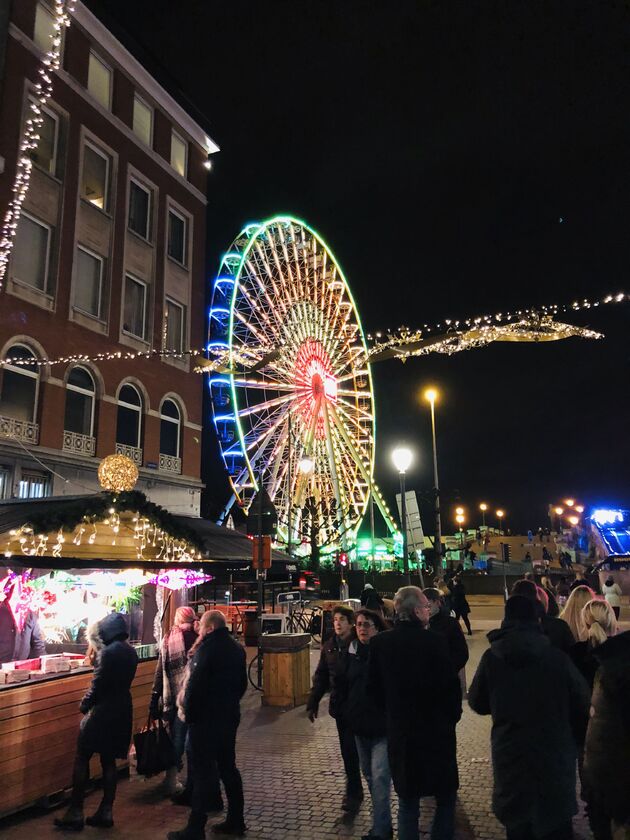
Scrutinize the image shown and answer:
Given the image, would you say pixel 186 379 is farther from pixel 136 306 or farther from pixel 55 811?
pixel 55 811

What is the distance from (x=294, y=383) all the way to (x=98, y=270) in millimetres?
9443

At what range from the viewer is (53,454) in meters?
19.7

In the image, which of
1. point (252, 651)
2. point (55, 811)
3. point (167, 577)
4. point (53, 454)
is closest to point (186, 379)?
point (53, 454)

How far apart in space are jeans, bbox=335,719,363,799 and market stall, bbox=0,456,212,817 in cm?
284

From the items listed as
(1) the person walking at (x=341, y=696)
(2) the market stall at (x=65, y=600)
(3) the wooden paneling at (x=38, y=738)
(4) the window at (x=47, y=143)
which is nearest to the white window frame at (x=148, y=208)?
(4) the window at (x=47, y=143)

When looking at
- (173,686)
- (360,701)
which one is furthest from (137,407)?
(360,701)

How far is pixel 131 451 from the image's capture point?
2309 centimetres

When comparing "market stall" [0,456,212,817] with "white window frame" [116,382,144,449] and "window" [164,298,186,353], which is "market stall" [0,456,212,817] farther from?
"window" [164,298,186,353]

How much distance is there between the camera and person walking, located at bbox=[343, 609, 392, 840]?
5.50 m

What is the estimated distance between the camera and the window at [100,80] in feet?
77.3

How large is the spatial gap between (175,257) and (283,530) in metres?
12.8

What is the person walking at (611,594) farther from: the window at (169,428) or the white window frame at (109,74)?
the white window frame at (109,74)

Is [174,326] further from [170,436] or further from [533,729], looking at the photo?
[533,729]

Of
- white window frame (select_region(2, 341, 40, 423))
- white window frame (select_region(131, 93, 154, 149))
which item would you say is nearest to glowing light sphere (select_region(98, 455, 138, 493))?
white window frame (select_region(2, 341, 40, 423))
